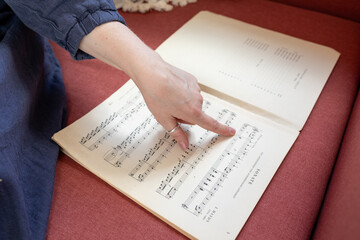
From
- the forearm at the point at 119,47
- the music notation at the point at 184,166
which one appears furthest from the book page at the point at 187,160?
the forearm at the point at 119,47

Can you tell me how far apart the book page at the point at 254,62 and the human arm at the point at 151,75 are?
16 cm

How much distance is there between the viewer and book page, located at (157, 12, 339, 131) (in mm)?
701

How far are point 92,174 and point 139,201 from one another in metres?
0.11

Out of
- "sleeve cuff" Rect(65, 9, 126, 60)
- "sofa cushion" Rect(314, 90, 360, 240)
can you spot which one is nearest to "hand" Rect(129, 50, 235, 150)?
"sleeve cuff" Rect(65, 9, 126, 60)

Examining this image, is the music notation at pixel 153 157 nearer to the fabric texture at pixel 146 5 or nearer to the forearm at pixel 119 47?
the forearm at pixel 119 47

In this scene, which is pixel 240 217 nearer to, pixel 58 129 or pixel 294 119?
pixel 294 119

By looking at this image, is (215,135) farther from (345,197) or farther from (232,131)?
(345,197)

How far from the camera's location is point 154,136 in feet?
2.09

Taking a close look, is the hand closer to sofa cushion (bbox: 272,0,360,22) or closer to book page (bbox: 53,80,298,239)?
book page (bbox: 53,80,298,239)

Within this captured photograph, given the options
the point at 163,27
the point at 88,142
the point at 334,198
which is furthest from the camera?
the point at 163,27

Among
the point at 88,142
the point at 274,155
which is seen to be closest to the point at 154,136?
the point at 88,142

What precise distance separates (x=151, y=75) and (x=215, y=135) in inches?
6.9

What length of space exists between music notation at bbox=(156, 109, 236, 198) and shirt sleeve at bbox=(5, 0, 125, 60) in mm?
278

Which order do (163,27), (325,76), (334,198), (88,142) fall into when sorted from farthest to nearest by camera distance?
(163,27), (325,76), (88,142), (334,198)
